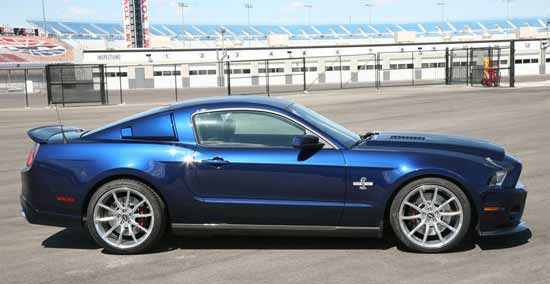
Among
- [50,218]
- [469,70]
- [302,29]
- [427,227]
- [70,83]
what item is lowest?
[427,227]

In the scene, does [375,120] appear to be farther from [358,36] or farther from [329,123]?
[358,36]

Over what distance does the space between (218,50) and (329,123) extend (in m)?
66.8

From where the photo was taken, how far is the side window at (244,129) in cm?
552

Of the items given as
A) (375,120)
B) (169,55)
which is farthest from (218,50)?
(375,120)

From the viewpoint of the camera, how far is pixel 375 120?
17.6 meters

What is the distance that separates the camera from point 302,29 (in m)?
142

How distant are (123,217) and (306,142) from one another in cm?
182

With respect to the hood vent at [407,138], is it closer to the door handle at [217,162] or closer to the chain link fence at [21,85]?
the door handle at [217,162]

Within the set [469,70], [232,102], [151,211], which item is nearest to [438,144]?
[232,102]

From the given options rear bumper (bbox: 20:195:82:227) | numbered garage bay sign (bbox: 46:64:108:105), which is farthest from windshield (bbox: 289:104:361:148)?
numbered garage bay sign (bbox: 46:64:108:105)

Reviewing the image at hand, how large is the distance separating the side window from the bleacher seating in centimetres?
11324

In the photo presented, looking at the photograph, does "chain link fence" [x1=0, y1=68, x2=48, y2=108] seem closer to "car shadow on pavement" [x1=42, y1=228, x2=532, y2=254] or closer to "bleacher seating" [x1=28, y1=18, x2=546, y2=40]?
"car shadow on pavement" [x1=42, y1=228, x2=532, y2=254]

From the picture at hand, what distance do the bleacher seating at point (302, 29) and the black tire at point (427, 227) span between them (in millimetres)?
114183

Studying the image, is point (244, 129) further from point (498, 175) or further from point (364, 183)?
point (498, 175)
